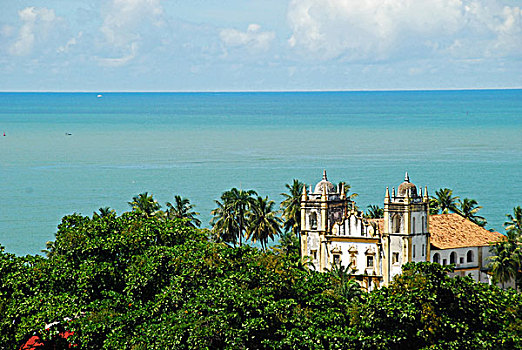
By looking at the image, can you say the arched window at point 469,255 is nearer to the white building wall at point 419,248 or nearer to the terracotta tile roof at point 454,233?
the terracotta tile roof at point 454,233

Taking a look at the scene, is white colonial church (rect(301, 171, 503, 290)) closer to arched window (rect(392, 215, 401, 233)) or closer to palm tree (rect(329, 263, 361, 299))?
arched window (rect(392, 215, 401, 233))

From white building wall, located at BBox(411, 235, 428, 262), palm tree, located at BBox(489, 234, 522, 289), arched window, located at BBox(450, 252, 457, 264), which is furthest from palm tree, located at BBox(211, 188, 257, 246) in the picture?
palm tree, located at BBox(489, 234, 522, 289)

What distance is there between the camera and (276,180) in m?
160

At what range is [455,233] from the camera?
84.3 meters

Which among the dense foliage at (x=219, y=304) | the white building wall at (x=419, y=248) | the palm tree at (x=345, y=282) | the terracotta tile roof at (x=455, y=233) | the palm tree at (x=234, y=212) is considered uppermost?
the palm tree at (x=234, y=212)

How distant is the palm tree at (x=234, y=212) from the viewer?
87688 millimetres

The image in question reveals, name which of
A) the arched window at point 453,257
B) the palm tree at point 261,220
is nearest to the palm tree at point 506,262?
the arched window at point 453,257

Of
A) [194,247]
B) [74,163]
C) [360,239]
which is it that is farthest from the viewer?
[74,163]

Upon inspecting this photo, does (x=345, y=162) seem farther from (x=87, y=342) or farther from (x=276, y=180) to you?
(x=87, y=342)

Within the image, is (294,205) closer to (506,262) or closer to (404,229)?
(404,229)

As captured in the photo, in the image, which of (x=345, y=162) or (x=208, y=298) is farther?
(x=345, y=162)

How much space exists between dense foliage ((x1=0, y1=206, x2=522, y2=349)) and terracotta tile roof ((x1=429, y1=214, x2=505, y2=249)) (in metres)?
42.3

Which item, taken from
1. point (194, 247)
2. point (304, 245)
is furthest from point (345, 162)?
point (194, 247)

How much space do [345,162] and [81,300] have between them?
5665 inches
